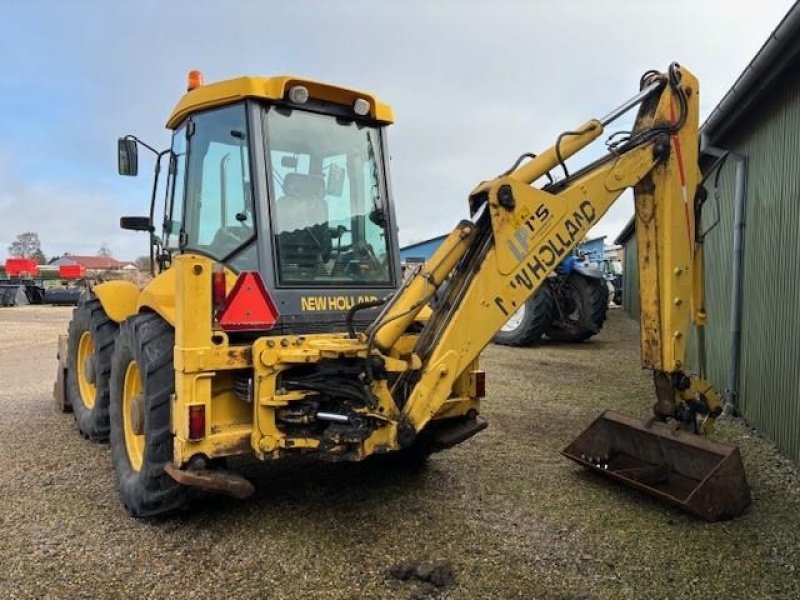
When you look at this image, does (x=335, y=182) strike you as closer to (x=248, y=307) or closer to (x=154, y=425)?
(x=248, y=307)

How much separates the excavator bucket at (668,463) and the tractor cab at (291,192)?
1.90m

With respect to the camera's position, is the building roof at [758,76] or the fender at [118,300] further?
the fender at [118,300]

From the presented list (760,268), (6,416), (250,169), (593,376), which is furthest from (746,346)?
(6,416)

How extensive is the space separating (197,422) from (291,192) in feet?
4.88

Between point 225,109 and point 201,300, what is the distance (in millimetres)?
1295

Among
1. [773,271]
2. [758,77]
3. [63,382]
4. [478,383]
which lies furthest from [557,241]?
[63,382]

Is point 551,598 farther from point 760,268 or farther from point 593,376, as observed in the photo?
point 593,376

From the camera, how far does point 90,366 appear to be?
19.4 feet

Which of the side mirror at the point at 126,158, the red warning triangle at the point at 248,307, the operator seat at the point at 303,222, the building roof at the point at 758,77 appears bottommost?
the red warning triangle at the point at 248,307

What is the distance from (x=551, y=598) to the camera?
2.98 meters

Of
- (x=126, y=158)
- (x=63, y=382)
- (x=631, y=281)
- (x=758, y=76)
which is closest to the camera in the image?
(x=126, y=158)

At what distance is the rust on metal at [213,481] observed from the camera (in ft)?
11.1

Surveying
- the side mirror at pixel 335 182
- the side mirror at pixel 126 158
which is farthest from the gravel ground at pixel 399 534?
the side mirror at pixel 126 158

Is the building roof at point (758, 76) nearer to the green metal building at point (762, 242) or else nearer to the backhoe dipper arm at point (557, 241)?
the green metal building at point (762, 242)
